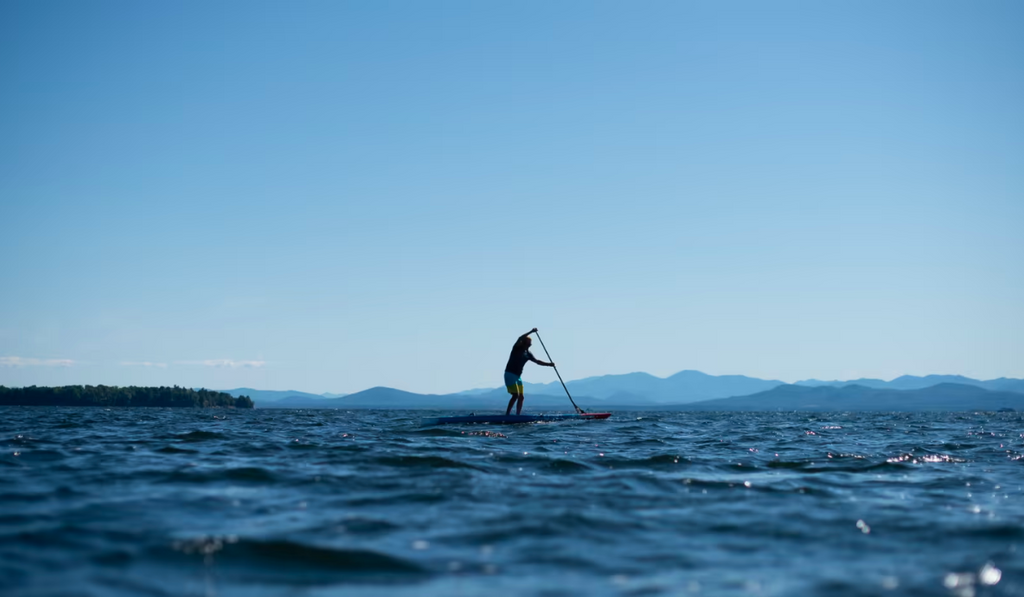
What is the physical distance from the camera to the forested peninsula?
109 metres

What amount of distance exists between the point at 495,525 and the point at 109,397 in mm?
127403

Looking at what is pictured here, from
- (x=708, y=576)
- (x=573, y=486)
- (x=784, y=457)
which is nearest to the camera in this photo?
(x=708, y=576)

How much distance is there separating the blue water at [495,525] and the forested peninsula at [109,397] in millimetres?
112969

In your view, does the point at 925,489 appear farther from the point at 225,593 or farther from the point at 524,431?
the point at 524,431

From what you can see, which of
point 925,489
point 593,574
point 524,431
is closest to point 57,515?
point 593,574

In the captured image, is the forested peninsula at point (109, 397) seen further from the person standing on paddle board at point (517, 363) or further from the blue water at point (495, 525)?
the blue water at point (495, 525)

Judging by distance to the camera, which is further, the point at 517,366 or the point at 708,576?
the point at 517,366

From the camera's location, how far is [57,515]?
285 inches

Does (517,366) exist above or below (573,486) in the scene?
above

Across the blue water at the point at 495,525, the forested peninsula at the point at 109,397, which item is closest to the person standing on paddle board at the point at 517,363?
the blue water at the point at 495,525

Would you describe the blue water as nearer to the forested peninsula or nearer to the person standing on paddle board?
the person standing on paddle board

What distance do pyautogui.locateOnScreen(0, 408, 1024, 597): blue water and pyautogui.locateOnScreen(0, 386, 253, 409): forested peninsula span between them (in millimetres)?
112969

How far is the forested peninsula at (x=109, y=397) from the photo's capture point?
109 m

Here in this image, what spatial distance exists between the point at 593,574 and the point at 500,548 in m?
0.97
